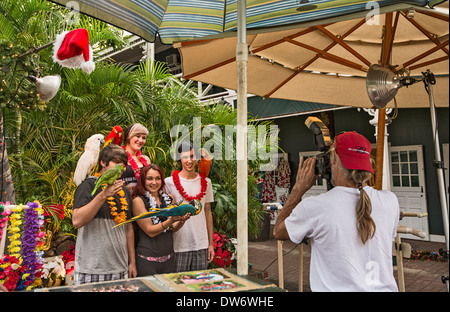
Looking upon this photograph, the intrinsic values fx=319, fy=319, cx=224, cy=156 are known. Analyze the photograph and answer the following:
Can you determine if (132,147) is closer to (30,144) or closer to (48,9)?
(30,144)

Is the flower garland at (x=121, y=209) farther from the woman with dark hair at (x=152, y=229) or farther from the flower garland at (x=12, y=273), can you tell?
the flower garland at (x=12, y=273)

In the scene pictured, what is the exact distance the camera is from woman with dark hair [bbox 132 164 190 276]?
2.26m

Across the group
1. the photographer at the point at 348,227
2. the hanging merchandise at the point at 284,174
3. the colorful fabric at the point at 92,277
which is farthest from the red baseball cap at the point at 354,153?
the hanging merchandise at the point at 284,174

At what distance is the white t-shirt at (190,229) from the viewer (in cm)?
269

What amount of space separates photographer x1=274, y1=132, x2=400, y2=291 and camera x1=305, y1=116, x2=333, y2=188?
0.06 m

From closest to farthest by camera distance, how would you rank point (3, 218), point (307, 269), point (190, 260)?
point (3, 218) → point (190, 260) → point (307, 269)

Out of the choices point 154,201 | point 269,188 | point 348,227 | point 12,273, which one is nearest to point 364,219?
point 348,227

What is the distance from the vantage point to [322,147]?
5.47 feet

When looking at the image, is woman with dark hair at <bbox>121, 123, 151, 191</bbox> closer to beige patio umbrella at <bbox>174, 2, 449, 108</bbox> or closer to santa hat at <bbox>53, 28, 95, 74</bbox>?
beige patio umbrella at <bbox>174, 2, 449, 108</bbox>

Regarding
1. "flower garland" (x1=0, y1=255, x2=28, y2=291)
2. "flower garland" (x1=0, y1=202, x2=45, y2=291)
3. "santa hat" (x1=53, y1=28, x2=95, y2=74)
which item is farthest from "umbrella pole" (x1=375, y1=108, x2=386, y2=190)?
"flower garland" (x1=0, y1=255, x2=28, y2=291)

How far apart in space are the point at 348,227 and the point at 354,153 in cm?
34

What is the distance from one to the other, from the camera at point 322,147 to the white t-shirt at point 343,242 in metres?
0.15

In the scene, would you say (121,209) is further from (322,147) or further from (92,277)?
(322,147)
